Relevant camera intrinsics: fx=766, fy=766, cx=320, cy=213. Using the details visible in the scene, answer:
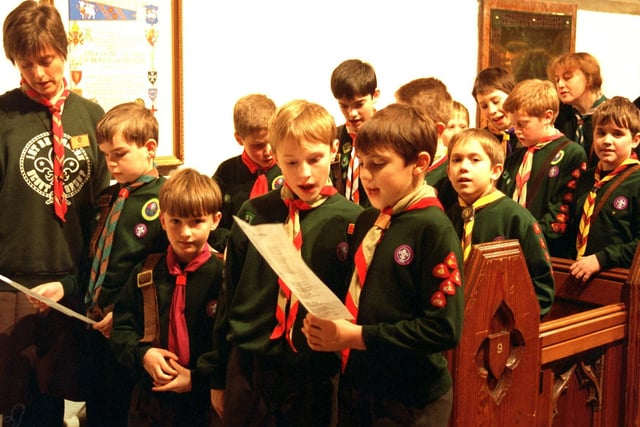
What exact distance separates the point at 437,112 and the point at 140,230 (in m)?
1.52

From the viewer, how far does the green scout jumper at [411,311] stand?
6.38ft

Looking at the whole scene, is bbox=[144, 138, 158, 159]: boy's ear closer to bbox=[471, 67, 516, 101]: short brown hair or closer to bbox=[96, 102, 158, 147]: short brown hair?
bbox=[96, 102, 158, 147]: short brown hair

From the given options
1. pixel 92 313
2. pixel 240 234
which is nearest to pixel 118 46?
pixel 92 313

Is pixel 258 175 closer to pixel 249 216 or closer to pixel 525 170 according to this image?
pixel 249 216

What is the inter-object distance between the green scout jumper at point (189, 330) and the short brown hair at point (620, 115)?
203cm

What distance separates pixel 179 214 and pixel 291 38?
2587 millimetres

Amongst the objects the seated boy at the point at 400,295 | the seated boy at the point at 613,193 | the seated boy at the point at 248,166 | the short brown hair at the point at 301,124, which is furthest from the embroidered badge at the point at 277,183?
the seated boy at the point at 613,193

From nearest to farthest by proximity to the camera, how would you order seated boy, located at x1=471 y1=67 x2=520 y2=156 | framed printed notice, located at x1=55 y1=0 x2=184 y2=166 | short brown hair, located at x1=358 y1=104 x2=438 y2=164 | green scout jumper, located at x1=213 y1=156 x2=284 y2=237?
short brown hair, located at x1=358 y1=104 x2=438 y2=164 → green scout jumper, located at x1=213 y1=156 x2=284 y2=237 → framed printed notice, located at x1=55 y1=0 x2=184 y2=166 → seated boy, located at x1=471 y1=67 x2=520 y2=156

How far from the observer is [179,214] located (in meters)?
2.48

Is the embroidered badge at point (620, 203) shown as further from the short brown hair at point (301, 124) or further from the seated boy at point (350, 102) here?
the short brown hair at point (301, 124)

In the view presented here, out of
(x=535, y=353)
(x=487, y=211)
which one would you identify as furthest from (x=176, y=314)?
(x=487, y=211)

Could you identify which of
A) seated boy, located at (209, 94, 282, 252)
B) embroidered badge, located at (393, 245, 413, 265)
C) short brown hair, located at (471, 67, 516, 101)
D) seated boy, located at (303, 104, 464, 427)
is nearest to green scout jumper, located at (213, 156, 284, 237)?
seated boy, located at (209, 94, 282, 252)

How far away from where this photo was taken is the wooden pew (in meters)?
2.11

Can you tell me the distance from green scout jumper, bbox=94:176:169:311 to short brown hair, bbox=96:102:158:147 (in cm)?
19
